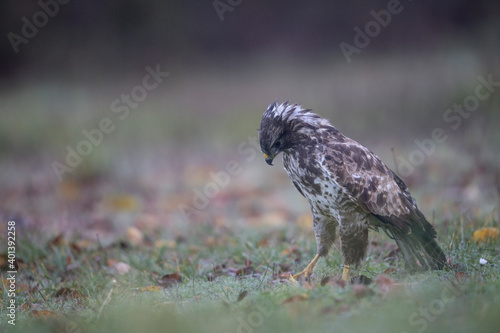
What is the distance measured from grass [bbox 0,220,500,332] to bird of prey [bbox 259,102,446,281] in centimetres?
22

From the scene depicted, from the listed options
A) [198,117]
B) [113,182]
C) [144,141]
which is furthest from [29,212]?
[198,117]

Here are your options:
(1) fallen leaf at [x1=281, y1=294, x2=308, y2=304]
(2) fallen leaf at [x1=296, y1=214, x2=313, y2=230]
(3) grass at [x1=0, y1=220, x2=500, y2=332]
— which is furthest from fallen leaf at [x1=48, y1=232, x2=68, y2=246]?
(1) fallen leaf at [x1=281, y1=294, x2=308, y2=304]

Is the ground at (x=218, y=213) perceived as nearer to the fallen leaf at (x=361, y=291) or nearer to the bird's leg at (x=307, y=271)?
the fallen leaf at (x=361, y=291)

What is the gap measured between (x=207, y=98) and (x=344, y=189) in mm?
7673

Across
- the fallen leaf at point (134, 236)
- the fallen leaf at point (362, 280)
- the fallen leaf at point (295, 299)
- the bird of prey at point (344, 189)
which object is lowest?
the fallen leaf at point (134, 236)

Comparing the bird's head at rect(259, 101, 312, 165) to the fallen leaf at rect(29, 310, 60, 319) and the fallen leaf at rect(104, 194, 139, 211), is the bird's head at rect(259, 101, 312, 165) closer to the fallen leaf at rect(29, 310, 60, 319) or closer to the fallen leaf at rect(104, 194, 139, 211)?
the fallen leaf at rect(29, 310, 60, 319)

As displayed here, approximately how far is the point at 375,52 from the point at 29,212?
6.48 m

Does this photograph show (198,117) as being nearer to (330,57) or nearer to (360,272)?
(330,57)

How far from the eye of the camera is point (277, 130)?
15.1 ft

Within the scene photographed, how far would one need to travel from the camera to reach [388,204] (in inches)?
178

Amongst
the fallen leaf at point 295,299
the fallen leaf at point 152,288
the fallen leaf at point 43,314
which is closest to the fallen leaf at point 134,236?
the fallen leaf at point 152,288

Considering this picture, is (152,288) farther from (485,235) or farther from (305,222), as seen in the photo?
(485,235)

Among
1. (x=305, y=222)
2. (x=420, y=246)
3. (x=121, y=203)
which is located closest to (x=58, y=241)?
(x=121, y=203)

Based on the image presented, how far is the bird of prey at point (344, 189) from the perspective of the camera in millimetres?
4418
